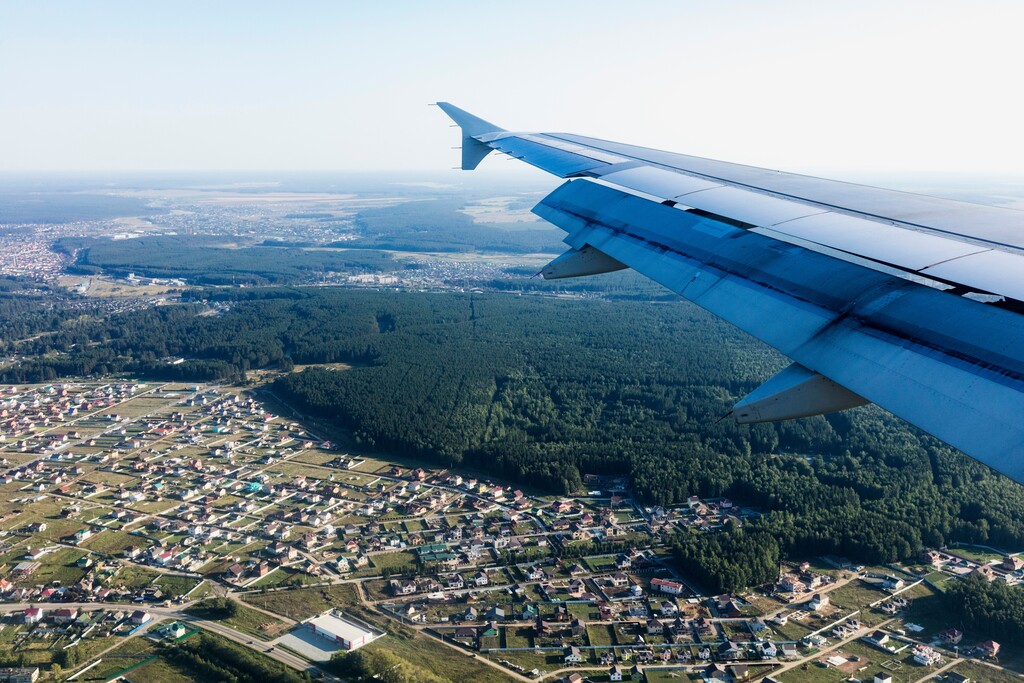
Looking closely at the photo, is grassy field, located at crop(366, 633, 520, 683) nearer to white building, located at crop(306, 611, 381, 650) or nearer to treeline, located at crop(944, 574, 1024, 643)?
white building, located at crop(306, 611, 381, 650)

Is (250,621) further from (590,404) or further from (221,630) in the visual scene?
(590,404)

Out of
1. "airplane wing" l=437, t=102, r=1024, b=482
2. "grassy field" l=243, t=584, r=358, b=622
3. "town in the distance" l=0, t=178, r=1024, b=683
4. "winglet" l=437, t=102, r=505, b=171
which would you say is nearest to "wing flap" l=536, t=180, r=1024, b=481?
"airplane wing" l=437, t=102, r=1024, b=482

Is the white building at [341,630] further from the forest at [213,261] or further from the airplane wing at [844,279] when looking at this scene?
the forest at [213,261]

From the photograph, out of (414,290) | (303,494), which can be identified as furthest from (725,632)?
(414,290)

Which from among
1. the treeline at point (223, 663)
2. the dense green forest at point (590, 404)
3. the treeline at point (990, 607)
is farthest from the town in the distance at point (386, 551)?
the dense green forest at point (590, 404)

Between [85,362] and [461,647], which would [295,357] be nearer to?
[85,362]

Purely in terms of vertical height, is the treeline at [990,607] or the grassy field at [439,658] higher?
the treeline at [990,607]
